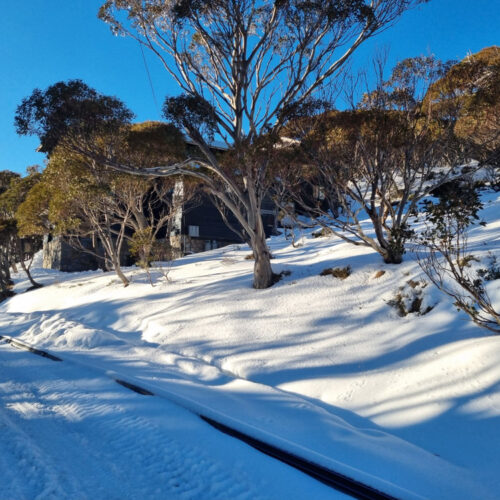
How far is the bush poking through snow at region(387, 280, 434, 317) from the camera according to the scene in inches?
290

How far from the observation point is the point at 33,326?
37.6 ft

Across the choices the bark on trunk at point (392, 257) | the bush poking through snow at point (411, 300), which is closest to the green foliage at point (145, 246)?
the bark on trunk at point (392, 257)

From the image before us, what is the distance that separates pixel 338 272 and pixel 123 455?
815 cm

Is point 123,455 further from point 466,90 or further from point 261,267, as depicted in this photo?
point 466,90

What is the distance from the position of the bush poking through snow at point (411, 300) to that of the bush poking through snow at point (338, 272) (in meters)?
2.26

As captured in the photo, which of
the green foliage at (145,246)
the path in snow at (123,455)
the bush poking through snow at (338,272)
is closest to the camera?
the path in snow at (123,455)

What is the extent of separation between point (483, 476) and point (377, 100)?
28.8 ft

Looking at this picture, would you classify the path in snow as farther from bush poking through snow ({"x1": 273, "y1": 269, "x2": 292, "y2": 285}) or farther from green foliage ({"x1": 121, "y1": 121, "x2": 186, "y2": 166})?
green foliage ({"x1": 121, "y1": 121, "x2": 186, "y2": 166})

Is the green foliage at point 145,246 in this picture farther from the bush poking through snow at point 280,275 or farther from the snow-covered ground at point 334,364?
the bush poking through snow at point 280,275

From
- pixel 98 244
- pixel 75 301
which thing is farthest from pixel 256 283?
pixel 98 244

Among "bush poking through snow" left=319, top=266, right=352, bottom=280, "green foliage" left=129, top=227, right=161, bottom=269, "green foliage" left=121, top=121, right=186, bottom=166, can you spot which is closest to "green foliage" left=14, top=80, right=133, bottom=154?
"green foliage" left=121, top=121, right=186, bottom=166

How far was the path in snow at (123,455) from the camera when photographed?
2.85m

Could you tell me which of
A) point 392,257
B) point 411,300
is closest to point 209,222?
point 392,257

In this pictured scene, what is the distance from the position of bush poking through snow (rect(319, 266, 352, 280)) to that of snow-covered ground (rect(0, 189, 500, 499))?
0.24 m
